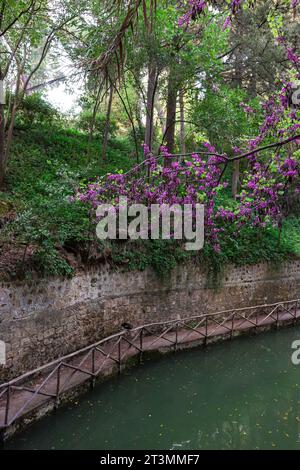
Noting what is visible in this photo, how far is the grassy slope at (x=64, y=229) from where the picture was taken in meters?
7.93

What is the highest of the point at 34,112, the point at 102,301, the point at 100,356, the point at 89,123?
the point at 89,123

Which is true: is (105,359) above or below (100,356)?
above

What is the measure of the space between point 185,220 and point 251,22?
8.45m

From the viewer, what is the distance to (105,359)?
856 cm

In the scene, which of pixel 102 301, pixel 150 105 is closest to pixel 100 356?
pixel 102 301

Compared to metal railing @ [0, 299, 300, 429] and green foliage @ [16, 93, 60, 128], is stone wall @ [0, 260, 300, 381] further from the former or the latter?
green foliage @ [16, 93, 60, 128]

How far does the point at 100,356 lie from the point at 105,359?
2.50 feet

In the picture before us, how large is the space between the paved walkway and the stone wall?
16.7 inches

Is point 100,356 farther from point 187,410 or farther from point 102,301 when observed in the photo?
point 187,410

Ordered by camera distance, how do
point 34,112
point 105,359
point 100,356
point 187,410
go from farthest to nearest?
point 34,112 < point 100,356 < point 105,359 < point 187,410

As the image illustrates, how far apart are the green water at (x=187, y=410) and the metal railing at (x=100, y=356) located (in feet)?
1.22

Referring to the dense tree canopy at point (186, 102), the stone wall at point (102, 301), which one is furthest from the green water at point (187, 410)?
the dense tree canopy at point (186, 102)

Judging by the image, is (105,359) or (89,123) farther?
(89,123)

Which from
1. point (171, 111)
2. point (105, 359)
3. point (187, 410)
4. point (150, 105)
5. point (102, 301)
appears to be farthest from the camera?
point (171, 111)
